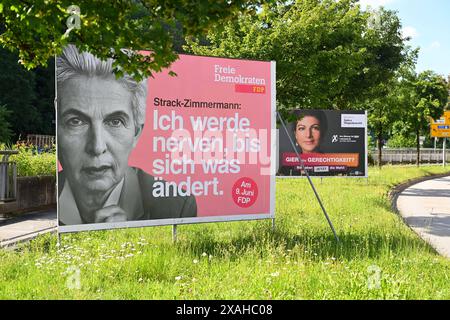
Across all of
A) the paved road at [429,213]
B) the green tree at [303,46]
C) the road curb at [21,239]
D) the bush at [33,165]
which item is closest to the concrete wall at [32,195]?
the bush at [33,165]

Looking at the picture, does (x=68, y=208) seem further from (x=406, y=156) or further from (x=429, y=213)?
(x=406, y=156)

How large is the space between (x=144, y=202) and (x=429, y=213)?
8.90m

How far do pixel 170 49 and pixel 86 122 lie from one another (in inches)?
94.5

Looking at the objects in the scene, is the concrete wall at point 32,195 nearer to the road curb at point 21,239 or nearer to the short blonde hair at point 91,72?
the road curb at point 21,239

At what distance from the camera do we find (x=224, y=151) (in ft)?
26.0

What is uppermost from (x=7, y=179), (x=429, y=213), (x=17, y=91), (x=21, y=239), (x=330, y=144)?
(x=17, y=91)

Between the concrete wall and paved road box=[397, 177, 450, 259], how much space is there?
27.0 feet

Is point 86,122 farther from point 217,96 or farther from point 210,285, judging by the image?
point 210,285

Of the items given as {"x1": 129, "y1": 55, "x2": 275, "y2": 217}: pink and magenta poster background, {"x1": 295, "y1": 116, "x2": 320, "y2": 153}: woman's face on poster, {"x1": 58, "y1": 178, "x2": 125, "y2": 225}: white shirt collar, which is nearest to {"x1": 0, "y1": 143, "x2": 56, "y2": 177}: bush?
{"x1": 58, "y1": 178, "x2": 125, "y2": 225}: white shirt collar

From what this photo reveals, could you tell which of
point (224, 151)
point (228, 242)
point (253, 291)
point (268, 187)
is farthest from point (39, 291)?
point (268, 187)

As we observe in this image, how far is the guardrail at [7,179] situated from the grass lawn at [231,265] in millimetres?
2983

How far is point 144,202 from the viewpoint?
7.41 metres

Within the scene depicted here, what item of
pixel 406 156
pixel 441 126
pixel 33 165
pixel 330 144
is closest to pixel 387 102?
pixel 330 144

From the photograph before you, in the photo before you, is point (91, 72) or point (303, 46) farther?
point (303, 46)
